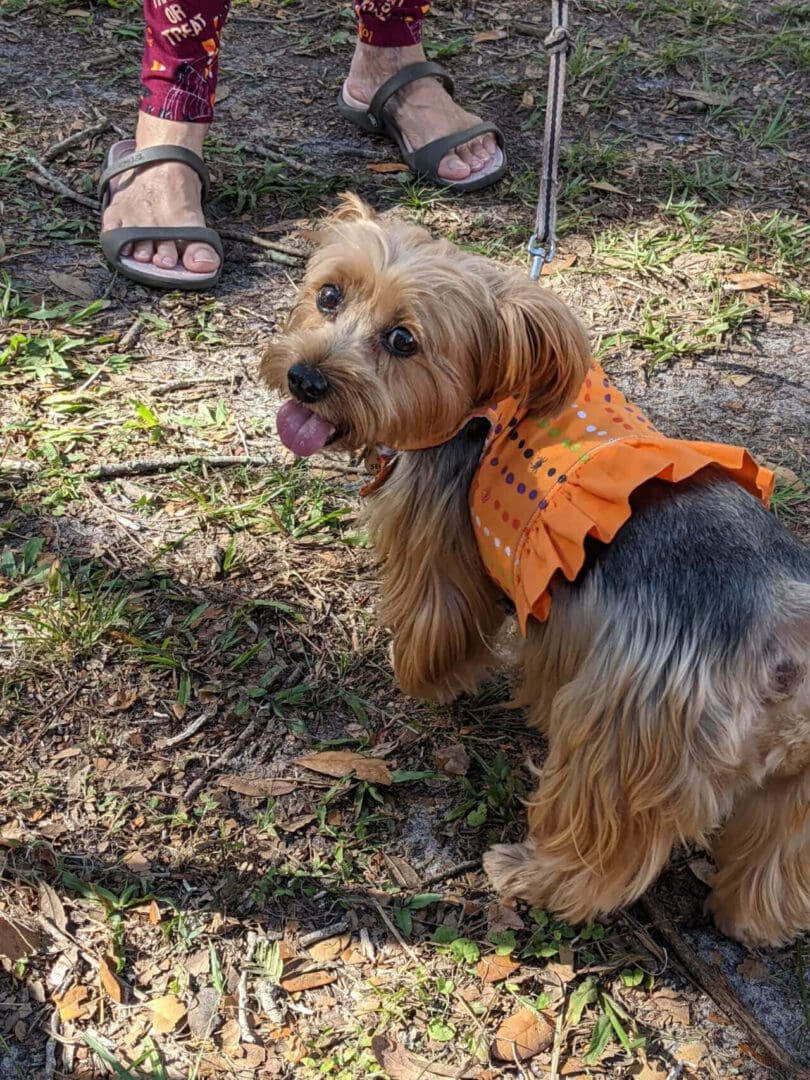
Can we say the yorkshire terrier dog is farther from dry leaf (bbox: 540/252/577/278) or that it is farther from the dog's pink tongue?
dry leaf (bbox: 540/252/577/278)

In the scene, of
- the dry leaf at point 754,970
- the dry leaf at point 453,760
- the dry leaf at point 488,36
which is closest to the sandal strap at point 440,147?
the dry leaf at point 488,36

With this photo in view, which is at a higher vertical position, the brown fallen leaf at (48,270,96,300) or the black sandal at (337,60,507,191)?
the black sandal at (337,60,507,191)

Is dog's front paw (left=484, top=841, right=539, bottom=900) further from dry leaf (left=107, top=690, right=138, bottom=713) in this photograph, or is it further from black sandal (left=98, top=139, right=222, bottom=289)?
black sandal (left=98, top=139, right=222, bottom=289)

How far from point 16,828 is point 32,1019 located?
0.52 m

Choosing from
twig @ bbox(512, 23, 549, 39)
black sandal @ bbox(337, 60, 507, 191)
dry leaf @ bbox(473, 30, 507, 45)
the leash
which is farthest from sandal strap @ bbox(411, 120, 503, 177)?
the leash

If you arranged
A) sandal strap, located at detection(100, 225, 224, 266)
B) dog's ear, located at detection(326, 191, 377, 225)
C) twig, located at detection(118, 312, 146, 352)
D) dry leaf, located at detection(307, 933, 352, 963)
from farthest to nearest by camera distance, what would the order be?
sandal strap, located at detection(100, 225, 224, 266) → twig, located at detection(118, 312, 146, 352) → dog's ear, located at detection(326, 191, 377, 225) → dry leaf, located at detection(307, 933, 352, 963)

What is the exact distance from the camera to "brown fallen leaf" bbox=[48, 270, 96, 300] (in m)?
4.45

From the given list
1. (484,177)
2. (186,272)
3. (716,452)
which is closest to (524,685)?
(716,452)

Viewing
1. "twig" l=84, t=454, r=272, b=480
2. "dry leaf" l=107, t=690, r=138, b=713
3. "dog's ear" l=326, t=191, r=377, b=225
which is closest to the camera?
"dog's ear" l=326, t=191, r=377, b=225

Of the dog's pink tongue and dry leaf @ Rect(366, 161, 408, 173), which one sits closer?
the dog's pink tongue

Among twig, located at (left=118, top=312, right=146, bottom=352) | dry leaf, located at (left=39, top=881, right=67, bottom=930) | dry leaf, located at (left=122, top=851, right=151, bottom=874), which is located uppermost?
twig, located at (left=118, top=312, right=146, bottom=352)

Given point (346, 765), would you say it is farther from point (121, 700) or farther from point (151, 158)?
point (151, 158)

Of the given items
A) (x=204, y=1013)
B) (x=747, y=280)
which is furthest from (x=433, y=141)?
(x=204, y=1013)

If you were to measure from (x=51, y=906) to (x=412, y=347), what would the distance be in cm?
171
